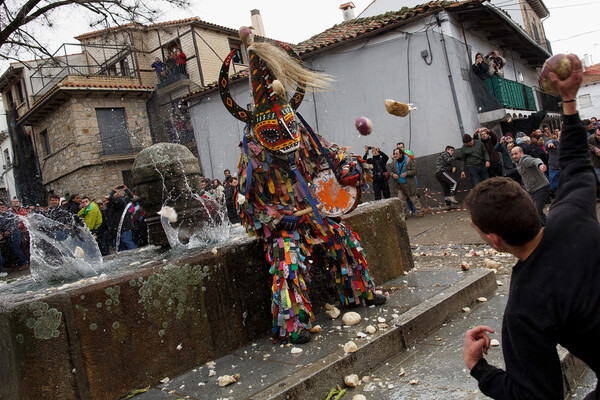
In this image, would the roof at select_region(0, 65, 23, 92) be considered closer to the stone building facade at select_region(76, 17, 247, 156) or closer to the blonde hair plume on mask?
the stone building facade at select_region(76, 17, 247, 156)

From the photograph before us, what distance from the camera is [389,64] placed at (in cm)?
1350

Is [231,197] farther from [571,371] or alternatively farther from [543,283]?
[543,283]

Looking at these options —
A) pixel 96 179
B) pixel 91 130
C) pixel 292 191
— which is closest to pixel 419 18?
pixel 292 191

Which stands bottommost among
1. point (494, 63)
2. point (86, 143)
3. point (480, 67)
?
point (480, 67)

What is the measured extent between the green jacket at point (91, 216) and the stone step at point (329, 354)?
24.4 ft

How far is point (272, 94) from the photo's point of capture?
12.0 feet

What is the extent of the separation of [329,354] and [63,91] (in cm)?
2151

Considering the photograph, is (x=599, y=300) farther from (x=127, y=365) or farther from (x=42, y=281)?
(x=42, y=281)

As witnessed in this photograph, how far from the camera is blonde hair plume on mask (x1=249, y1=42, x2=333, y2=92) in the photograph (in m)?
3.60

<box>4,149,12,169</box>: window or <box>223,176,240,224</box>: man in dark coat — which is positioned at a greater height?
<box>4,149,12,169</box>: window

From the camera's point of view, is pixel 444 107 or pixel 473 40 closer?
pixel 444 107

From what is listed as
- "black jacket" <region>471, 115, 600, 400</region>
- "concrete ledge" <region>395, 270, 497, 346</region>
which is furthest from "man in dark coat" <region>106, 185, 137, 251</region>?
"black jacket" <region>471, 115, 600, 400</region>

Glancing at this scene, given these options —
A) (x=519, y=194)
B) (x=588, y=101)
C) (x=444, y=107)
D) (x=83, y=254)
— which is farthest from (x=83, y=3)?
(x=588, y=101)

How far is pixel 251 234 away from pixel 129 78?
22.8 metres
